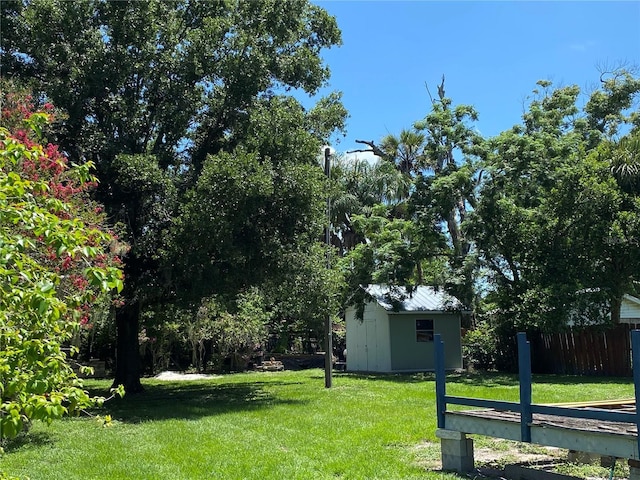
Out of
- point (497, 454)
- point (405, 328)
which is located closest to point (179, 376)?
point (405, 328)

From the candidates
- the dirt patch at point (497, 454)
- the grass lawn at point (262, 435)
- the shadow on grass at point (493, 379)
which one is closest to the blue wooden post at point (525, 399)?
the grass lawn at point (262, 435)

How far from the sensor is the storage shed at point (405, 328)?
24.8 meters

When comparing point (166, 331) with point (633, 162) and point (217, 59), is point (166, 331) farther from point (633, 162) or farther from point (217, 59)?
point (633, 162)

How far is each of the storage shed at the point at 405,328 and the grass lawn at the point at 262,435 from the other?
601 cm

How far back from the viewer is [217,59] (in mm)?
15992

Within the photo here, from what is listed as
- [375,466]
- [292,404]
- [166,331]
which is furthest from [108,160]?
[166,331]

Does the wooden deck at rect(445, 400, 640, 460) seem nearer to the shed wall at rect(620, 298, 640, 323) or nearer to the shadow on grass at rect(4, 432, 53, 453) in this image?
the shadow on grass at rect(4, 432, 53, 453)

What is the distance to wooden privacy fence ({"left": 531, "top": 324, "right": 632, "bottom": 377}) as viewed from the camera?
803 inches

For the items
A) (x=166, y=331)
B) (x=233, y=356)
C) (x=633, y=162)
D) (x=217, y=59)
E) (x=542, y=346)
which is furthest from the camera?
(x=233, y=356)

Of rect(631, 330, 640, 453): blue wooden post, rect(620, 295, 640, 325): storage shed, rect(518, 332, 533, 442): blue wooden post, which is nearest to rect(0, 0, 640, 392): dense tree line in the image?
rect(620, 295, 640, 325): storage shed

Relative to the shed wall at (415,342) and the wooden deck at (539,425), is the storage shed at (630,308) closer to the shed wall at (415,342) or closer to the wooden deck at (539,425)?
the shed wall at (415,342)

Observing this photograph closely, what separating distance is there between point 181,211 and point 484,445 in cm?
828

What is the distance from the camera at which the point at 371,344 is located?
26.1 meters

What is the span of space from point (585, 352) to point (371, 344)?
818 centimetres
